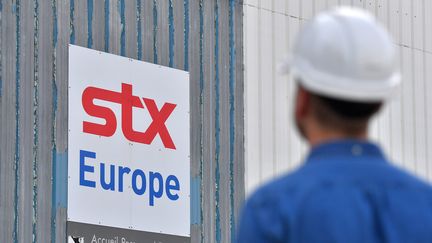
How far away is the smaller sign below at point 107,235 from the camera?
14.1 metres

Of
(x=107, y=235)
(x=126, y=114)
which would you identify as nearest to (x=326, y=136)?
(x=107, y=235)

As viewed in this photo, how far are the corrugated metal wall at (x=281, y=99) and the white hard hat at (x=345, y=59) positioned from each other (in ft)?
41.3

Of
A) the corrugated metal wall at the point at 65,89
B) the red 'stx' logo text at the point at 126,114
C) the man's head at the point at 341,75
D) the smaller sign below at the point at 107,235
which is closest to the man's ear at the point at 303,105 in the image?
the man's head at the point at 341,75

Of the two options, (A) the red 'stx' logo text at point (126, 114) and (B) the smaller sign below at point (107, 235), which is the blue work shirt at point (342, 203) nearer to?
(B) the smaller sign below at point (107, 235)

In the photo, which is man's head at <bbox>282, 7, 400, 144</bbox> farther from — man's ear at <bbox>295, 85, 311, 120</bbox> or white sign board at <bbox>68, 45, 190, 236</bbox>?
white sign board at <bbox>68, 45, 190, 236</bbox>

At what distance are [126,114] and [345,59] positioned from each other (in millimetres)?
11373

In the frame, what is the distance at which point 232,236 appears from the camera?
15.8 metres

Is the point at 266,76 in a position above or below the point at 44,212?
above

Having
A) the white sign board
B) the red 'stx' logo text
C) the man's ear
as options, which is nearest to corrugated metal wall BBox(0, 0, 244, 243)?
the white sign board

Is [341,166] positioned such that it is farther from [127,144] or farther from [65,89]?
[127,144]

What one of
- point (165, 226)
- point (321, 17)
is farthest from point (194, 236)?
point (321, 17)

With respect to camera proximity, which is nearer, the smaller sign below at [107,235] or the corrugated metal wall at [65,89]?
the corrugated metal wall at [65,89]

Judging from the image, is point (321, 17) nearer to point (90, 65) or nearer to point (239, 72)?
point (90, 65)

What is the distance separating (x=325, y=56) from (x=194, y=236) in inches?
474
